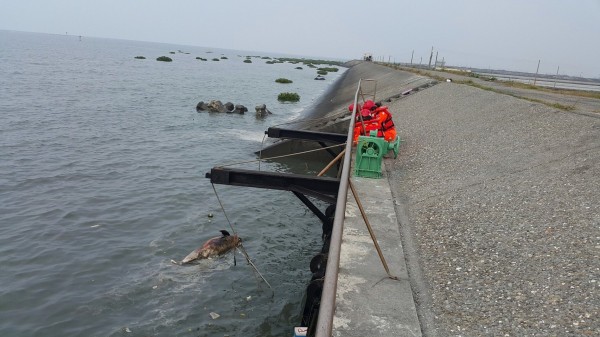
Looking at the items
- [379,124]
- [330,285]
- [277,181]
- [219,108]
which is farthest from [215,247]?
[219,108]

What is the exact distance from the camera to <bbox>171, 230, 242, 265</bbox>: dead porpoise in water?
10238 mm

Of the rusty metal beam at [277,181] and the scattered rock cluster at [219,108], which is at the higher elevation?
the rusty metal beam at [277,181]

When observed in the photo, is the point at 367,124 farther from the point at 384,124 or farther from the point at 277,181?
the point at 277,181

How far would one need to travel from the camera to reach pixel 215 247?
10484mm

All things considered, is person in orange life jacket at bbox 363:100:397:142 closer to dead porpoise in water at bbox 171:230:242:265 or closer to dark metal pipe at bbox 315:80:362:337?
dead porpoise in water at bbox 171:230:242:265

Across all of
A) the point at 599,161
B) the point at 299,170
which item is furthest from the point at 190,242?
the point at 599,161

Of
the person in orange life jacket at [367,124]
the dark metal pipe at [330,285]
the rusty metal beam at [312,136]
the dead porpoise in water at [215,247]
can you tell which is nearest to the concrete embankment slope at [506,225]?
the person in orange life jacket at [367,124]

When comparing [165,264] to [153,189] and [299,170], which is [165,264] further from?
[299,170]

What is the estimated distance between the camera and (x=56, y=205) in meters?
13.1

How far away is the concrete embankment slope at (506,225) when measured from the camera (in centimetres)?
530

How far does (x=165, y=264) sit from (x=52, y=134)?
1659 cm

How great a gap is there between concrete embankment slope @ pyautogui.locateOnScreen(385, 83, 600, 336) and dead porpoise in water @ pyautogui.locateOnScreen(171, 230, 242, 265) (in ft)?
14.0

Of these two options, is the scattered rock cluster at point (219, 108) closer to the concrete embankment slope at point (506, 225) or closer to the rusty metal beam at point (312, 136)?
the rusty metal beam at point (312, 136)

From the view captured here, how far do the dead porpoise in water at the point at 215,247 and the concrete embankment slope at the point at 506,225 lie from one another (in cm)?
427
